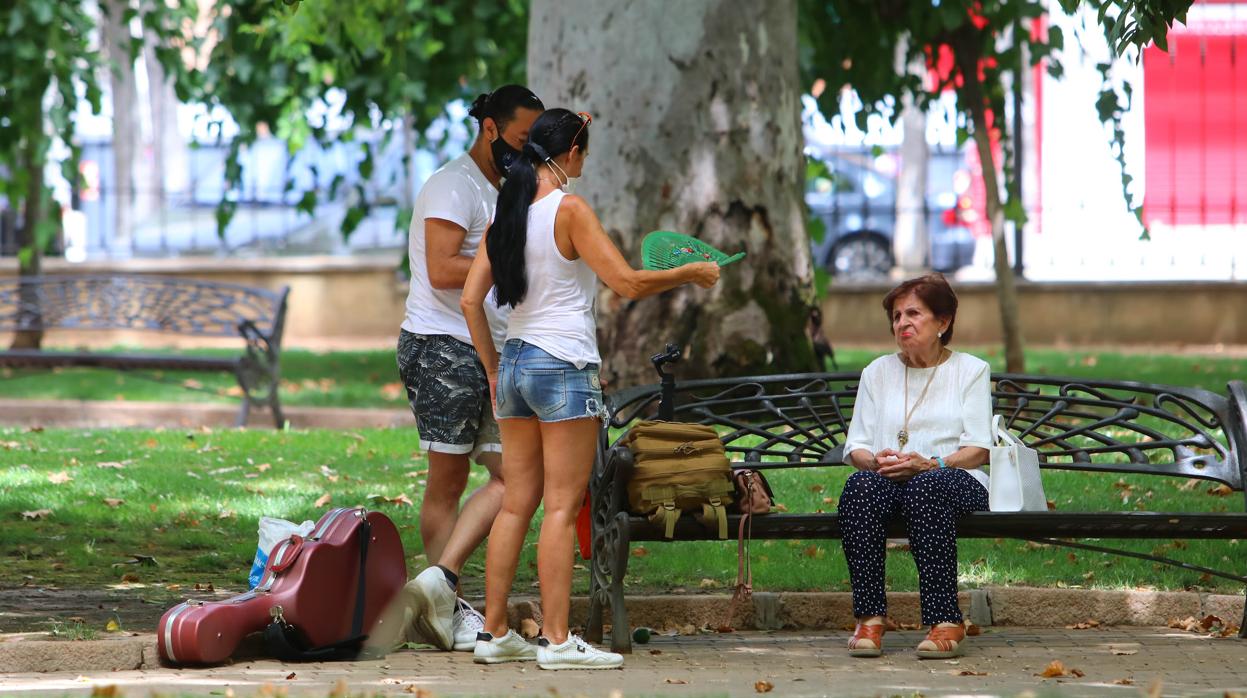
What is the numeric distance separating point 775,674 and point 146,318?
8729 millimetres

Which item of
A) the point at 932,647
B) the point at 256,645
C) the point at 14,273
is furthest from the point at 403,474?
the point at 14,273

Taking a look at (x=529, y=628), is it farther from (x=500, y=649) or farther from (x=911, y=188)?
(x=911, y=188)

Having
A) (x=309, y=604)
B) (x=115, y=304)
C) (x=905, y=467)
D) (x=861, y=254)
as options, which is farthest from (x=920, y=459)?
(x=861, y=254)

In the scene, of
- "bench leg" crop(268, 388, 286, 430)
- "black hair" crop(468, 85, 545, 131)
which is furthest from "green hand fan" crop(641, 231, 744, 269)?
"bench leg" crop(268, 388, 286, 430)

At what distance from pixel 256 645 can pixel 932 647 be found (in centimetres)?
206

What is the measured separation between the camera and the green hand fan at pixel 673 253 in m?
5.18

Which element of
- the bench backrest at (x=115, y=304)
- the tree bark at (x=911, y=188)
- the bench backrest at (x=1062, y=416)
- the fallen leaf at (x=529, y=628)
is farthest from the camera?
the tree bark at (x=911, y=188)

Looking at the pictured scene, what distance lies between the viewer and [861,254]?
19969 millimetres

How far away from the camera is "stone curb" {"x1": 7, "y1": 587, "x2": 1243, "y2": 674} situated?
19.5ft

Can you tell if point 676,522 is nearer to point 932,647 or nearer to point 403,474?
point 932,647

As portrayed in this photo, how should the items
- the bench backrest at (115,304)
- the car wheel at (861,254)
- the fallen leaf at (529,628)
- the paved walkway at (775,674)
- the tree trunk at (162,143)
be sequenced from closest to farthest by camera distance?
the paved walkway at (775,674), the fallen leaf at (529,628), the bench backrest at (115,304), the car wheel at (861,254), the tree trunk at (162,143)

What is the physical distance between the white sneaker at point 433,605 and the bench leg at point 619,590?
1.73ft

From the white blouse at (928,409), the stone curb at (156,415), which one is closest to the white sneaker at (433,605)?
the white blouse at (928,409)

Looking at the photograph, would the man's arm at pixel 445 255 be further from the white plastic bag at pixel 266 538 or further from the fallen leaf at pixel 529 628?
the fallen leaf at pixel 529 628
